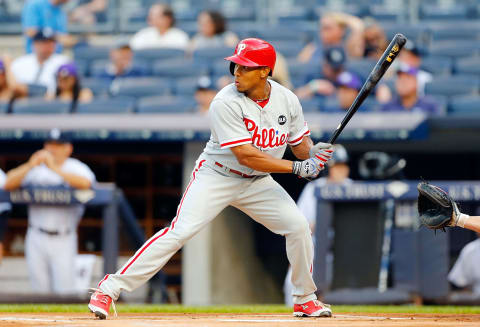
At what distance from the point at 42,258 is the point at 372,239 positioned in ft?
8.57

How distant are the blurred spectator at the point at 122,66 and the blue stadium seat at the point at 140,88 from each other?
0.22 metres

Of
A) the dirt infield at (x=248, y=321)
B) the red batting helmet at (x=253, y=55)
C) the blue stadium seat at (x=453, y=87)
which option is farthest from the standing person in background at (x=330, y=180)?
the red batting helmet at (x=253, y=55)

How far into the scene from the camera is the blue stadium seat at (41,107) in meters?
8.85

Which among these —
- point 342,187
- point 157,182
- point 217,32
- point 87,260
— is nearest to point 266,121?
point 342,187

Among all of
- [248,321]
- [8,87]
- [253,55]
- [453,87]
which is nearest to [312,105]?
[453,87]

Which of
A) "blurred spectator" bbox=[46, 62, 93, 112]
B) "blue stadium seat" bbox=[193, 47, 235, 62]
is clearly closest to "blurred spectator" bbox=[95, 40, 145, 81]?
"blue stadium seat" bbox=[193, 47, 235, 62]

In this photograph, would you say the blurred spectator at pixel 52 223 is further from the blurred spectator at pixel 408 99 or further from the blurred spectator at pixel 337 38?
the blurred spectator at pixel 337 38

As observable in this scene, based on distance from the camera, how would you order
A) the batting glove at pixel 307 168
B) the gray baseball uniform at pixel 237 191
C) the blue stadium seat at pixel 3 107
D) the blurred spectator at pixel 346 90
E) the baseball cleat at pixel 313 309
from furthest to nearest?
the blue stadium seat at pixel 3 107 → the blurred spectator at pixel 346 90 → the baseball cleat at pixel 313 309 → the gray baseball uniform at pixel 237 191 → the batting glove at pixel 307 168

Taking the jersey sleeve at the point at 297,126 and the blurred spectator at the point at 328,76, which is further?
the blurred spectator at the point at 328,76

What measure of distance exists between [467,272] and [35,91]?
462 cm

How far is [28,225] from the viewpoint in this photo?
26.1 ft

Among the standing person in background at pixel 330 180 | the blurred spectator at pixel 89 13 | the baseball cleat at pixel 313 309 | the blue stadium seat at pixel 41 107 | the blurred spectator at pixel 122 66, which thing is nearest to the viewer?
the baseball cleat at pixel 313 309

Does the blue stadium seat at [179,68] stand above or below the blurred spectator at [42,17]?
below

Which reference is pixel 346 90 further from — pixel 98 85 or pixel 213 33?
pixel 98 85
